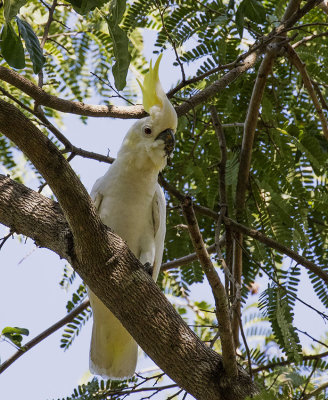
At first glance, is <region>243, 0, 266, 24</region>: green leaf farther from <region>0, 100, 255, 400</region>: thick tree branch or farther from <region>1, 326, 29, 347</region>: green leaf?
<region>1, 326, 29, 347</region>: green leaf

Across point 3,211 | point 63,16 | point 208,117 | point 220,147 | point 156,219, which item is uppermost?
point 63,16

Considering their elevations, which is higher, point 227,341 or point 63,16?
point 63,16

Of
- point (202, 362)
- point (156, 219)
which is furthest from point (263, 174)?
point (202, 362)

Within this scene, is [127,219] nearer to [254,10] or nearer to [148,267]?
[148,267]

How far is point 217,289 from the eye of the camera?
196 centimetres

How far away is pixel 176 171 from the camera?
133 inches

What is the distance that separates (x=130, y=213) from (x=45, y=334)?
0.78 meters

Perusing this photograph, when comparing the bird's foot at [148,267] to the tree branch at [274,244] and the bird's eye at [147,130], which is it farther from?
the bird's eye at [147,130]

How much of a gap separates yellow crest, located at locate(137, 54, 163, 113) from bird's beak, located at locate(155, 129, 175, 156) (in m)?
0.13

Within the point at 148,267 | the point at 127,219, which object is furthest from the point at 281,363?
the point at 127,219

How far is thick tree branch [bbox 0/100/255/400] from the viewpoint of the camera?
2045 millimetres

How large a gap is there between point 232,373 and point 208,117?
178cm

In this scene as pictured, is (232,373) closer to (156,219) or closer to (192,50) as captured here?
(156,219)

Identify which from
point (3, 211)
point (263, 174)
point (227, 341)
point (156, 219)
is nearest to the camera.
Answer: point (227, 341)
